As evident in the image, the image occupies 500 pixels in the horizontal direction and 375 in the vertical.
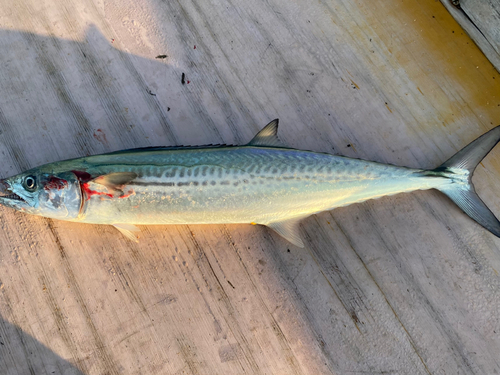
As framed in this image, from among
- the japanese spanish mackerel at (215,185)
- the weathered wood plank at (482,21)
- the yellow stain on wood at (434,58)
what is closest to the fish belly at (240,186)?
the japanese spanish mackerel at (215,185)

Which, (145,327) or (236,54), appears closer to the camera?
(145,327)

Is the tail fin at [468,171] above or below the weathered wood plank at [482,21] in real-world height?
below

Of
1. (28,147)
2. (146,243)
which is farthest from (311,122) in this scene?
(28,147)

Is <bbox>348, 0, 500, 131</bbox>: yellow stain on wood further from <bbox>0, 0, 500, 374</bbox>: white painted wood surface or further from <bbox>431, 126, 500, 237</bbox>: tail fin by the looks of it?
<bbox>431, 126, 500, 237</bbox>: tail fin

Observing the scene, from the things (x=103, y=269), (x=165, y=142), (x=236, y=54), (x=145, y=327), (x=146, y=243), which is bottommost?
(x=145, y=327)

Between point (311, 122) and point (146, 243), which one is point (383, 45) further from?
point (146, 243)

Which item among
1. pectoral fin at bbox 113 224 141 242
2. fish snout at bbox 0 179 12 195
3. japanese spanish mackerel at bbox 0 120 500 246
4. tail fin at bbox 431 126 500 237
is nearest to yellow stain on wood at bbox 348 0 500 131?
tail fin at bbox 431 126 500 237

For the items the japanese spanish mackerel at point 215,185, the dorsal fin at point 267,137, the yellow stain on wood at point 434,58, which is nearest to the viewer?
the japanese spanish mackerel at point 215,185

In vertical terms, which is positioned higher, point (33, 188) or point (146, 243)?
point (33, 188)

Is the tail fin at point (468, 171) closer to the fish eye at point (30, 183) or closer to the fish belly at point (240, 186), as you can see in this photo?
the fish belly at point (240, 186)
